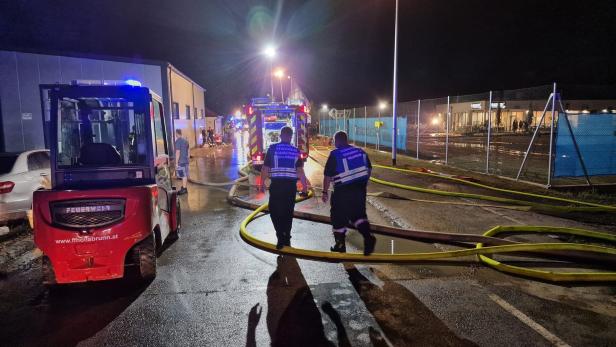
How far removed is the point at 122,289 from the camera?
16.2 ft

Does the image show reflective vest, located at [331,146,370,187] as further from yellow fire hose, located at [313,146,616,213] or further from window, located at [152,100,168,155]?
yellow fire hose, located at [313,146,616,213]

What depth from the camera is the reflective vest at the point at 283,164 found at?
18.8 ft

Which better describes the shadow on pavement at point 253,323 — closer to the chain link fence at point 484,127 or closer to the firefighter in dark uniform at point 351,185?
the firefighter in dark uniform at point 351,185

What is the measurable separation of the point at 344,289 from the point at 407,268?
114 cm

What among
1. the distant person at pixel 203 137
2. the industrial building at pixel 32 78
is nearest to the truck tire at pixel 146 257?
the industrial building at pixel 32 78

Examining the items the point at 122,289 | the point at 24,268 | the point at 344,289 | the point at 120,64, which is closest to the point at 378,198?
the point at 344,289

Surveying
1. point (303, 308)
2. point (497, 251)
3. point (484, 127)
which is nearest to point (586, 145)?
point (497, 251)

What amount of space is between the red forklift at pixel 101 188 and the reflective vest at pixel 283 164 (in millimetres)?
1570

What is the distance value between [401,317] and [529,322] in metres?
1.22

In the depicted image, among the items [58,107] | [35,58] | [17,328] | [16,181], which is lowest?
[17,328]

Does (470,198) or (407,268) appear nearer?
(407,268)

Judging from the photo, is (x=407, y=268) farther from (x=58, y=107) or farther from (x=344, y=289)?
(x=58, y=107)

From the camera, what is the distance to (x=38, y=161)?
26.0 feet

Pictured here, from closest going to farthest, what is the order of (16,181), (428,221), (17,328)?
(17,328), (16,181), (428,221)
